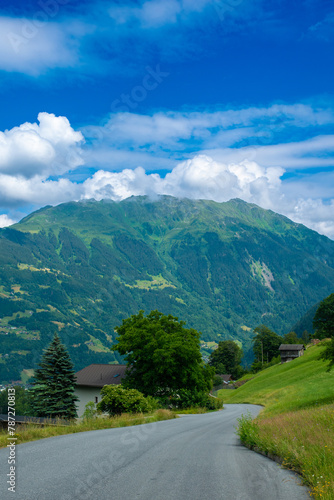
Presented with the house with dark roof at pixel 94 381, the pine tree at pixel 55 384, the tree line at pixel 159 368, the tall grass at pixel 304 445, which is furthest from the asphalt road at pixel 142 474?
the house with dark roof at pixel 94 381

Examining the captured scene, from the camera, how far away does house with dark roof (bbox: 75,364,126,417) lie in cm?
6750

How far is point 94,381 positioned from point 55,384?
10.5 meters

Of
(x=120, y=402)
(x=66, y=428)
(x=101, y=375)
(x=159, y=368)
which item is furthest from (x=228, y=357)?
(x=66, y=428)

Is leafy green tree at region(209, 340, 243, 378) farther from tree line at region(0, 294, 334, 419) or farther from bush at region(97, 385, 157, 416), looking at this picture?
bush at region(97, 385, 157, 416)

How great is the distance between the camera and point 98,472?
959 cm

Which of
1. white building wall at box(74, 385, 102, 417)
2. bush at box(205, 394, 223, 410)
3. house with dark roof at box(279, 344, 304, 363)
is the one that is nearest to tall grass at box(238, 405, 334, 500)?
bush at box(205, 394, 223, 410)

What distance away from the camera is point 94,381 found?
68812mm

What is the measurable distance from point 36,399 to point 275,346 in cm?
Result: 11308

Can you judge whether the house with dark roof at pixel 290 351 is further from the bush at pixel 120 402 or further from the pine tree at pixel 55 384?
the bush at pixel 120 402

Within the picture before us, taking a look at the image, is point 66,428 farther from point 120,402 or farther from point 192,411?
point 192,411

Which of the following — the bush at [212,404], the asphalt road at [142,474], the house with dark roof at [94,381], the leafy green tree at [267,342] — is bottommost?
Result: the bush at [212,404]

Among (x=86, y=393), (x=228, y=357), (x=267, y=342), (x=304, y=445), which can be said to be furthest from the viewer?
(x=228, y=357)

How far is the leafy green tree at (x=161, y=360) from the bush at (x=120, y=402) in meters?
16.7

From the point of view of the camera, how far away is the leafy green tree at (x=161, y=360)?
47094mm
